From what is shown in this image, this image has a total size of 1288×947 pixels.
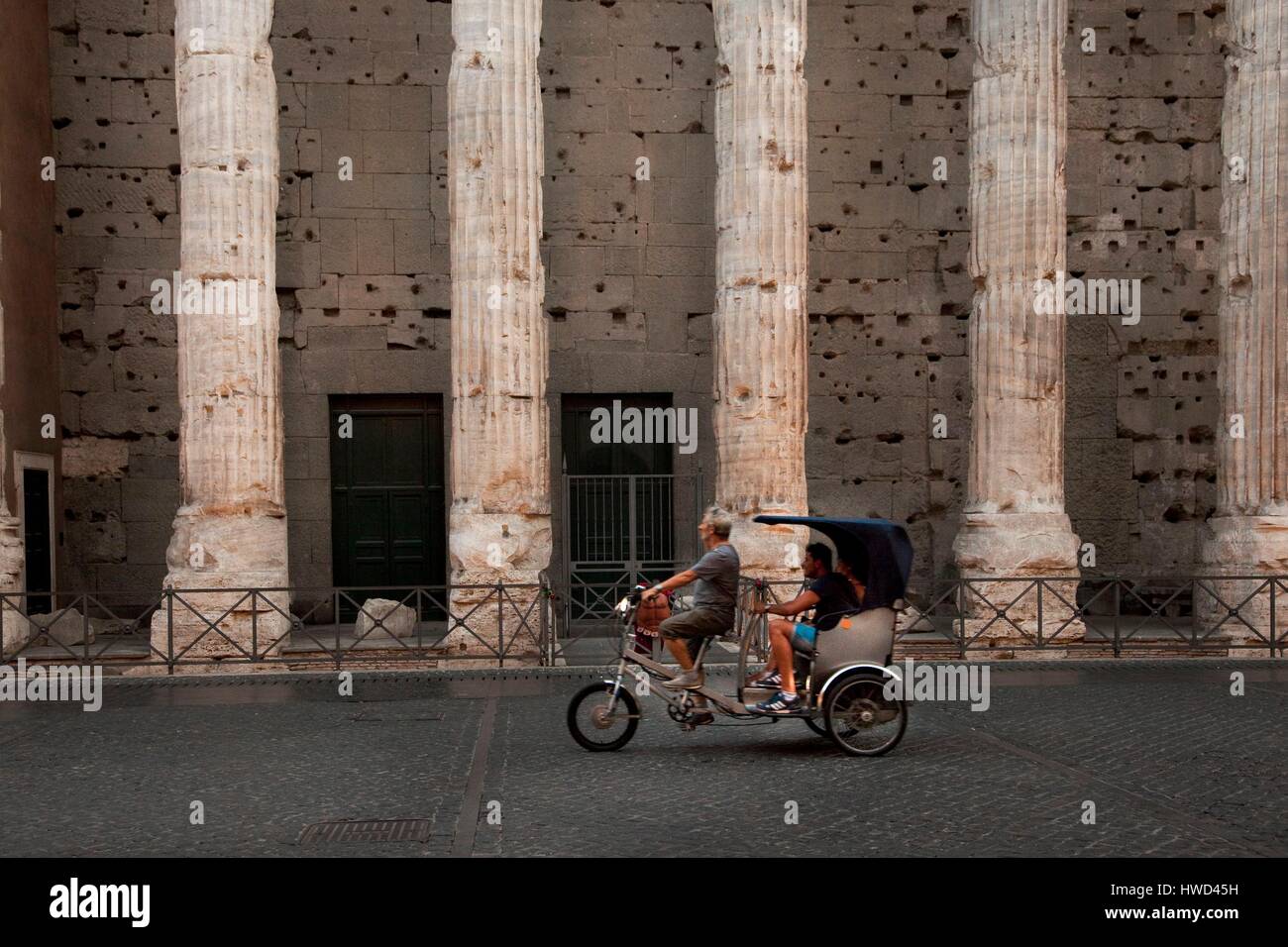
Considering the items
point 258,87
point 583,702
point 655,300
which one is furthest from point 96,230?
point 583,702

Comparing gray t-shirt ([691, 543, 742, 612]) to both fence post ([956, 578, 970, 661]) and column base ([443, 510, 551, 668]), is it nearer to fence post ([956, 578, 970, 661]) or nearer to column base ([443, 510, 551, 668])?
column base ([443, 510, 551, 668])

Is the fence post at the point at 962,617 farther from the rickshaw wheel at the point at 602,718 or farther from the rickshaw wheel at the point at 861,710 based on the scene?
the rickshaw wheel at the point at 602,718

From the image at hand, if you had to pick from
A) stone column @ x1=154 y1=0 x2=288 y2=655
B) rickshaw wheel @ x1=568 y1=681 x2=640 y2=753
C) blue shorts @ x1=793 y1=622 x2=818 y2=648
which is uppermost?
stone column @ x1=154 y1=0 x2=288 y2=655

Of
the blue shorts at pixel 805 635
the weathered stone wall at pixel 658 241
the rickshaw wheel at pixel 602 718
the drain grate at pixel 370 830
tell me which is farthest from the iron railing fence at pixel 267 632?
the drain grate at pixel 370 830

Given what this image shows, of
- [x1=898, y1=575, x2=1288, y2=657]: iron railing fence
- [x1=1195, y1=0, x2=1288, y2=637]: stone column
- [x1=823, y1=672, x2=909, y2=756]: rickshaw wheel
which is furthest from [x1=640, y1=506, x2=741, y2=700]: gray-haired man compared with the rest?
[x1=1195, y1=0, x2=1288, y2=637]: stone column

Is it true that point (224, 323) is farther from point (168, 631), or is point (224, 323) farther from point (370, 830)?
point (370, 830)

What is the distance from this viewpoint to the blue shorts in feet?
25.6

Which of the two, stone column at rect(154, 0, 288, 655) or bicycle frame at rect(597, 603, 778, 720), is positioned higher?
stone column at rect(154, 0, 288, 655)

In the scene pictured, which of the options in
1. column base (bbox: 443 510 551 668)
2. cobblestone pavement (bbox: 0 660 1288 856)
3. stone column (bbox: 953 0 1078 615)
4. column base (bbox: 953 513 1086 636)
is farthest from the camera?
stone column (bbox: 953 0 1078 615)

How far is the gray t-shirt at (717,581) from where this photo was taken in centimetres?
775

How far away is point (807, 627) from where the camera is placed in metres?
7.87

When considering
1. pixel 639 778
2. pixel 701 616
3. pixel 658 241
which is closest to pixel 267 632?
pixel 701 616

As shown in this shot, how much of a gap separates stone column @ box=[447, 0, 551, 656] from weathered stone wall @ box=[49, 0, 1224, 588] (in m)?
3.57

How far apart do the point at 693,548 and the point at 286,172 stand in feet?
22.5
